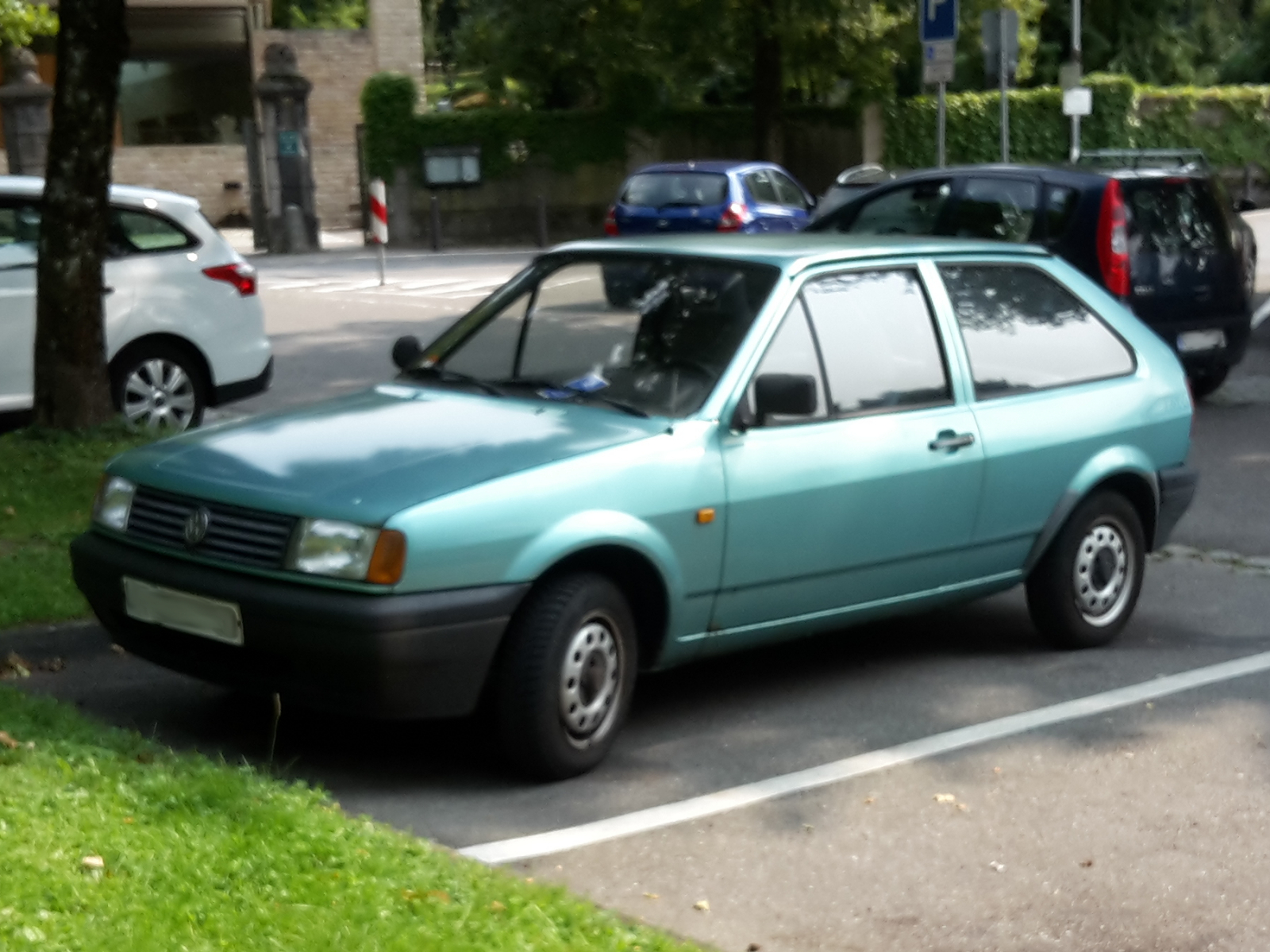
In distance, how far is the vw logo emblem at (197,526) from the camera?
5527 millimetres

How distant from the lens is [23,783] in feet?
16.0

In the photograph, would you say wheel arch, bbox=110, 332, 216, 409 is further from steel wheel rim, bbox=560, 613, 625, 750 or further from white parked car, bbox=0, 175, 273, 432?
steel wheel rim, bbox=560, 613, 625, 750

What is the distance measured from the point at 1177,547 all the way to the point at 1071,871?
4683 mm

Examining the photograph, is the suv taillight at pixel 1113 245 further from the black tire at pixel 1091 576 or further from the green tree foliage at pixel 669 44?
the green tree foliage at pixel 669 44

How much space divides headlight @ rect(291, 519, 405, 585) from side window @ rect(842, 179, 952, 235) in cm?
838

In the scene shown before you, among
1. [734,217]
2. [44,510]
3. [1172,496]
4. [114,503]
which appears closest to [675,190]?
[734,217]

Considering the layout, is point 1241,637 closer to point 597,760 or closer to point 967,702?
point 967,702

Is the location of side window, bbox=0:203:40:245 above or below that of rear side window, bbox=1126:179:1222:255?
above

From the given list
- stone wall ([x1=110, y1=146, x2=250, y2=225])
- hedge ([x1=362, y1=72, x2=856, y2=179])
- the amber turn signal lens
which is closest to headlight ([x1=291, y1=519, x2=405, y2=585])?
the amber turn signal lens

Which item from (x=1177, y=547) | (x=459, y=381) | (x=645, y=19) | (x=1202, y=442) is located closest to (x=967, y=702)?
(x=459, y=381)

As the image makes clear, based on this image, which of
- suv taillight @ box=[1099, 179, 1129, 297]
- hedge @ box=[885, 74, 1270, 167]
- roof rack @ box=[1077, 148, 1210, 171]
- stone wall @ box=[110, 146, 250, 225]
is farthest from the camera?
stone wall @ box=[110, 146, 250, 225]

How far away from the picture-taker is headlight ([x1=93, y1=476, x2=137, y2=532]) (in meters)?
5.85

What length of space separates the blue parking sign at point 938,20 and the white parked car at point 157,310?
9720 mm

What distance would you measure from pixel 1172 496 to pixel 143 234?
6.94 metres
